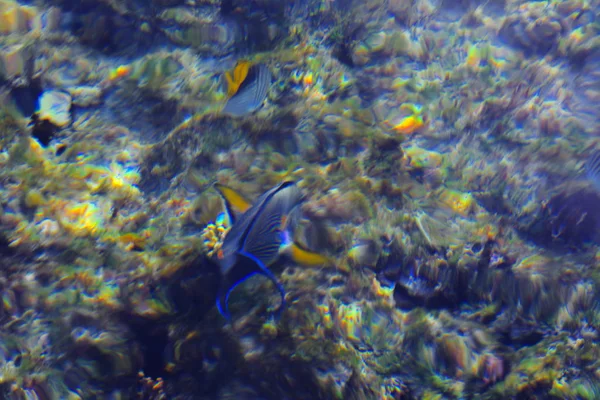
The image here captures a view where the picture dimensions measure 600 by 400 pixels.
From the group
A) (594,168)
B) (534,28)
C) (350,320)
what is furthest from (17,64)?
(534,28)

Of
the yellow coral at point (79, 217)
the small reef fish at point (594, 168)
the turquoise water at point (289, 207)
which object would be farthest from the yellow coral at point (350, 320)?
the small reef fish at point (594, 168)

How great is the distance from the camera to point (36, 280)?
2637 millimetres

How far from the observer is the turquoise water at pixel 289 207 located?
241cm

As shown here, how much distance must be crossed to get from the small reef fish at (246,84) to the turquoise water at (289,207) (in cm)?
1

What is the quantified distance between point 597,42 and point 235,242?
4.59 meters

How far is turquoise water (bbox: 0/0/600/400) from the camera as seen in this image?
2.41m

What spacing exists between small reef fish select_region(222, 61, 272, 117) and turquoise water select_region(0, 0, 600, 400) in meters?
0.01

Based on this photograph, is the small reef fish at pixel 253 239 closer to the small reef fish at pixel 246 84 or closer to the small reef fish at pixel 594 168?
the small reef fish at pixel 246 84

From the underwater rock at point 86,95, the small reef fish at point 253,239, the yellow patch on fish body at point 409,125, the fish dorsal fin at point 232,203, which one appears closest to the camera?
the small reef fish at point 253,239

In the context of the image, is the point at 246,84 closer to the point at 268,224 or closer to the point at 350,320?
the point at 268,224

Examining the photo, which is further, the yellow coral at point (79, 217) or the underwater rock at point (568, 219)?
the underwater rock at point (568, 219)

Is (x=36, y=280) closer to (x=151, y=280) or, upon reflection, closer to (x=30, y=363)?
(x=30, y=363)

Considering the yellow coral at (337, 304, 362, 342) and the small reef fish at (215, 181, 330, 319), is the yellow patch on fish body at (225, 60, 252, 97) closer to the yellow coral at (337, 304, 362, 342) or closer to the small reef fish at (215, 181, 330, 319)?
the small reef fish at (215, 181, 330, 319)

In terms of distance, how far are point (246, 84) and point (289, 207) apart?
112cm
